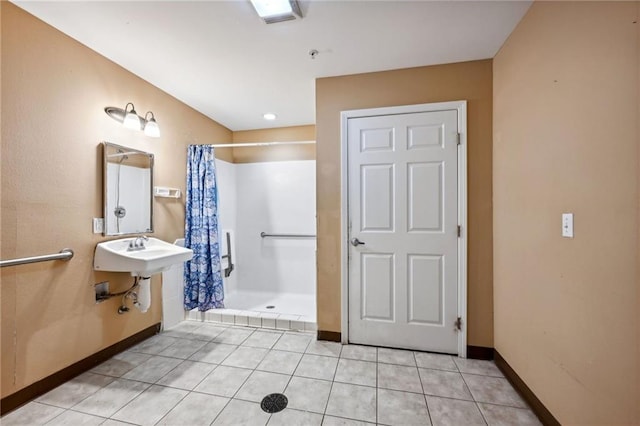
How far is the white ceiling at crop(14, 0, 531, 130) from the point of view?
1465 millimetres

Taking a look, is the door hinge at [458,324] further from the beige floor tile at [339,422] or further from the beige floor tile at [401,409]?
the beige floor tile at [339,422]

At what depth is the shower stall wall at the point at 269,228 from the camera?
3.41 m

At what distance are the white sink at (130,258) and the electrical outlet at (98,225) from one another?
0.31ft

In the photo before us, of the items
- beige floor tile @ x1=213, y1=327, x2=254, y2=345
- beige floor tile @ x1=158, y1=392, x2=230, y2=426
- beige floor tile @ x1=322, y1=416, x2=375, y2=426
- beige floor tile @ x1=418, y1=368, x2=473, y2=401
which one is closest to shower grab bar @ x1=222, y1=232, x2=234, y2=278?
beige floor tile @ x1=213, y1=327, x2=254, y2=345

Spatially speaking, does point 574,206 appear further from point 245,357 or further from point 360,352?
point 245,357

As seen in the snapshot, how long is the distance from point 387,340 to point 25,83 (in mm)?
3007

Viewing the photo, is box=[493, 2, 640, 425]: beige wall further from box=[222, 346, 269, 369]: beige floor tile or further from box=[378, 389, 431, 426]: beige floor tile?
box=[222, 346, 269, 369]: beige floor tile

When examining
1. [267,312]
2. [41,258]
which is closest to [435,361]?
[267,312]

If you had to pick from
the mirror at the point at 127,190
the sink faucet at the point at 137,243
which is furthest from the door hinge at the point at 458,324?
the mirror at the point at 127,190

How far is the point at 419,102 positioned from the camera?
207cm

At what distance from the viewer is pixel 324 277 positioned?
2250mm

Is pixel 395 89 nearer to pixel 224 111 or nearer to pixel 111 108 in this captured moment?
pixel 224 111

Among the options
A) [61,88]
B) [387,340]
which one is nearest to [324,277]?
[387,340]

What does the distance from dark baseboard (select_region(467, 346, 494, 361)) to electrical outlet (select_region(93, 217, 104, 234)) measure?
2958 millimetres
